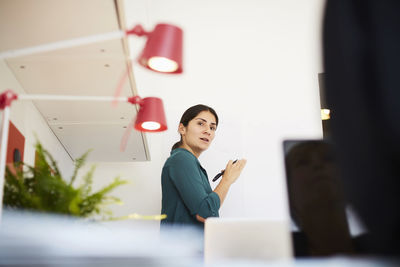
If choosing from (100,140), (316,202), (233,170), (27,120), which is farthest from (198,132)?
(316,202)

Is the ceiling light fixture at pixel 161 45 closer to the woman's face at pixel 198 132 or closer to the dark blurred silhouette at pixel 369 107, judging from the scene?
the dark blurred silhouette at pixel 369 107

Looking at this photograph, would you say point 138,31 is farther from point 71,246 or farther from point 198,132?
point 198,132

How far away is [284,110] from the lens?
8.09ft

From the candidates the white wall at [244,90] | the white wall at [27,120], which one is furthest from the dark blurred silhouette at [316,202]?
the white wall at [244,90]

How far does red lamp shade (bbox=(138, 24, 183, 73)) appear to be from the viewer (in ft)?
3.01

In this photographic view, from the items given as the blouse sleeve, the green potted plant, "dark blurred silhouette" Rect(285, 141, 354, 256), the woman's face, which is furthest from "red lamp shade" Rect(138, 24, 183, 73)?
the woman's face

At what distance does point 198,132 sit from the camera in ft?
6.94

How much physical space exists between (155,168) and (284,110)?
A: 81cm

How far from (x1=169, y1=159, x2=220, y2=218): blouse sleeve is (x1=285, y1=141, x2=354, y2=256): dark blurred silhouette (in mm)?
461

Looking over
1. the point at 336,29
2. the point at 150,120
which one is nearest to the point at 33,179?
the point at 150,120

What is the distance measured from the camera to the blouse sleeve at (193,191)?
1.56 meters

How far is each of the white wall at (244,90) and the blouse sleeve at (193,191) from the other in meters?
0.61

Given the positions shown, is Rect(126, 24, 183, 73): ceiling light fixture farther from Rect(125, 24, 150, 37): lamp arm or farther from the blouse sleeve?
the blouse sleeve

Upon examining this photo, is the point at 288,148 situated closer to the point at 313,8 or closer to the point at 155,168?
the point at 155,168
